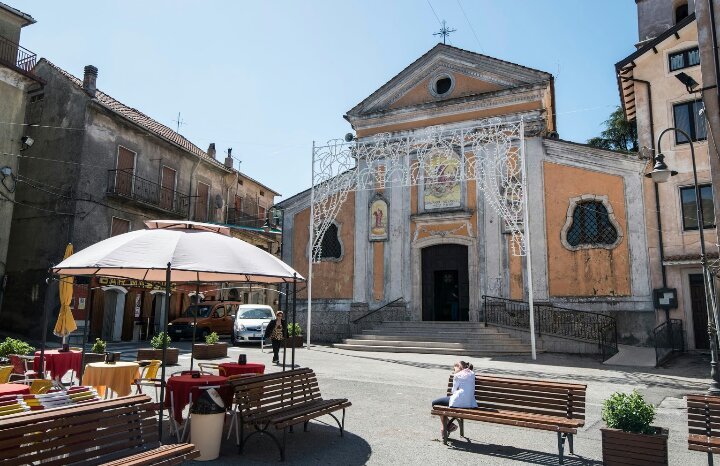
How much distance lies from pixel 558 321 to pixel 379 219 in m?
8.03

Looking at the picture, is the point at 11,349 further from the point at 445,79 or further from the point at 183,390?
the point at 445,79

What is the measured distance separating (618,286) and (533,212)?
12.5 feet

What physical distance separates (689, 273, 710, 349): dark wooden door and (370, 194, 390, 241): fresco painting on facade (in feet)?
35.4

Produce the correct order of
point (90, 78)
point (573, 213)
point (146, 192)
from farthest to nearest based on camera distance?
point (146, 192) → point (90, 78) → point (573, 213)

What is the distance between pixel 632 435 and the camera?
4973mm

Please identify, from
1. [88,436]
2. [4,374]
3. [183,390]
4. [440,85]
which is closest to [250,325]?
[440,85]

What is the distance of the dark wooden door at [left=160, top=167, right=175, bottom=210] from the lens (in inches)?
1006

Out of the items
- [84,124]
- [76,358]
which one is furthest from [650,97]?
[84,124]

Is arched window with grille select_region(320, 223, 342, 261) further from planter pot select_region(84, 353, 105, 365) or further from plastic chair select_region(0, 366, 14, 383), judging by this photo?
plastic chair select_region(0, 366, 14, 383)

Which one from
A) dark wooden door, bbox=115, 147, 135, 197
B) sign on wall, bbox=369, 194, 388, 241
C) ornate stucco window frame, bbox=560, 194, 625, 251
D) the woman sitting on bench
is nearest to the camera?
the woman sitting on bench

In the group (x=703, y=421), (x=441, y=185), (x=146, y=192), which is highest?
(x=146, y=192)

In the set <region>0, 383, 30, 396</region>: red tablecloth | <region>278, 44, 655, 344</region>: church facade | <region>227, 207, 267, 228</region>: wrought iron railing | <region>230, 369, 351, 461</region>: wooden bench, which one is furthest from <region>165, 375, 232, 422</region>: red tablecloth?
<region>227, 207, 267, 228</region>: wrought iron railing

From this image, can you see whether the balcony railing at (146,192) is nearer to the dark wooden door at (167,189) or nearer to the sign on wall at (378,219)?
the dark wooden door at (167,189)

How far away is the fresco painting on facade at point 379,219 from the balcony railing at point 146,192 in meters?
10.3
